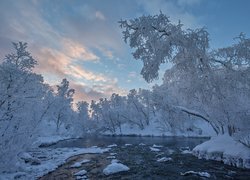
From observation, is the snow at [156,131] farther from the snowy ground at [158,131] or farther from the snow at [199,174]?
the snow at [199,174]

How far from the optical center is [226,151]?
63.1 ft

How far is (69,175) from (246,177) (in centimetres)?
1176

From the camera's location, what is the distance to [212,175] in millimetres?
15047

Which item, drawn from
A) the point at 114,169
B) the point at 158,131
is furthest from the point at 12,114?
the point at 158,131

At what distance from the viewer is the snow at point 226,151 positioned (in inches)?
668

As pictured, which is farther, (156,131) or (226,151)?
(156,131)

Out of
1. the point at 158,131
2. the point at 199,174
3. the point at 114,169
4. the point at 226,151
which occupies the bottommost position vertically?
the point at 114,169

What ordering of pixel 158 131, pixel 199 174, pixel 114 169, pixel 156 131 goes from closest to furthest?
pixel 199 174 < pixel 114 169 < pixel 158 131 < pixel 156 131

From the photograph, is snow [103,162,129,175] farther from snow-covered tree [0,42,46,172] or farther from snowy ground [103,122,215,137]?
snowy ground [103,122,215,137]

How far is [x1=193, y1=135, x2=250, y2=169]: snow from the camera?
17.0m

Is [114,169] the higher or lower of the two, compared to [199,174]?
lower

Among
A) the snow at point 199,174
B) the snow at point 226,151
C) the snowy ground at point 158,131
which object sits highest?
the snowy ground at point 158,131

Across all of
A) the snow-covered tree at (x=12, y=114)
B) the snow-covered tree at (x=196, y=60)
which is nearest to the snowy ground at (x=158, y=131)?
the snow-covered tree at (x=196, y=60)

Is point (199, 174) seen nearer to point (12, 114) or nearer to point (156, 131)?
point (12, 114)
